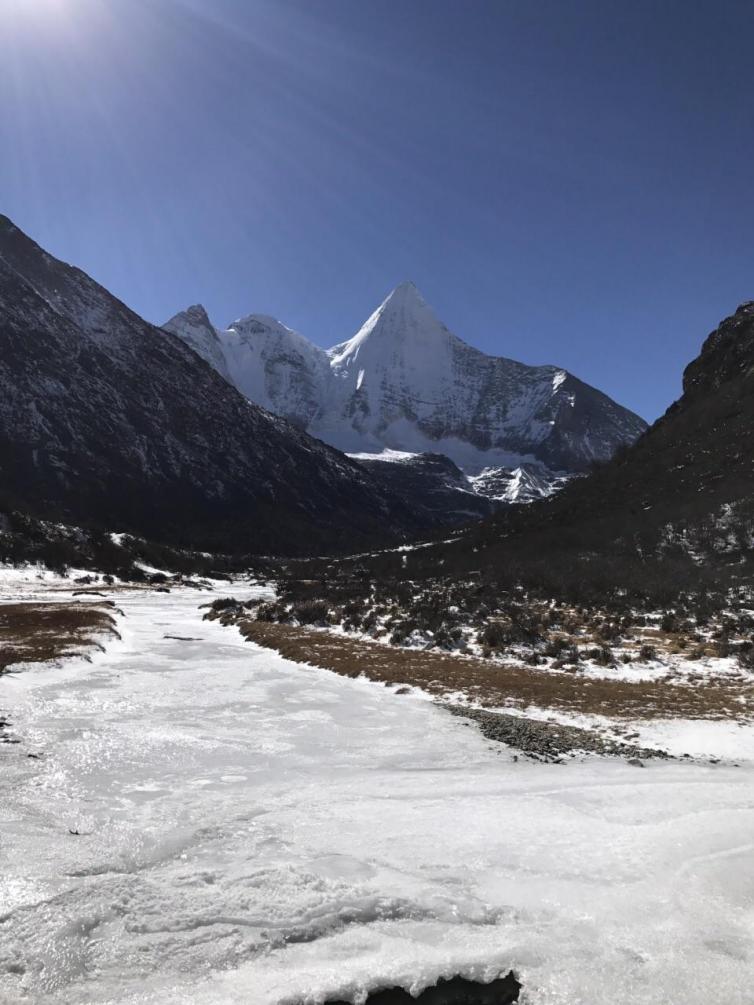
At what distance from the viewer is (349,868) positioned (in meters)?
6.92

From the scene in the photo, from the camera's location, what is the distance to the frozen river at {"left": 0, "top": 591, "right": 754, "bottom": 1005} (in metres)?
5.16

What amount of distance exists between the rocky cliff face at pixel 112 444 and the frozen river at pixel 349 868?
126389mm

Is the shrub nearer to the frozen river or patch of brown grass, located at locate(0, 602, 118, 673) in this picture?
patch of brown grass, located at locate(0, 602, 118, 673)

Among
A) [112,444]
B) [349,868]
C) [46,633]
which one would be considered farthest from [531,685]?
[112,444]

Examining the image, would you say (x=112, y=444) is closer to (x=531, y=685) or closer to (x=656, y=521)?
(x=656, y=521)

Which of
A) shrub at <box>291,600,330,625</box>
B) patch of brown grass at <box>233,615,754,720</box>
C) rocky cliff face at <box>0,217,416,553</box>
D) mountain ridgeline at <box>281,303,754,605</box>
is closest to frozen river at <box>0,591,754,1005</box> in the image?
patch of brown grass at <box>233,615,754,720</box>

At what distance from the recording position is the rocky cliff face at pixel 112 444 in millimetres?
140750

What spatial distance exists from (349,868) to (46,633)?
839 inches

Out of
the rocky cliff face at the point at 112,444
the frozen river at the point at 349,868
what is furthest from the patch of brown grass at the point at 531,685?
the rocky cliff face at the point at 112,444

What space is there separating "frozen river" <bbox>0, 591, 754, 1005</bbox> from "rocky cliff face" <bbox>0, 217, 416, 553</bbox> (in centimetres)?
12639

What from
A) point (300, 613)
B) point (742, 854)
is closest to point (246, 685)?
point (742, 854)

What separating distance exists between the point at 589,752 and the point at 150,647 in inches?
757

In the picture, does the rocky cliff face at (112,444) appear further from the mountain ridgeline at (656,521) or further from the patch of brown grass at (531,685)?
the patch of brown grass at (531,685)

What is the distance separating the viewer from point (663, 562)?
4847 centimetres
